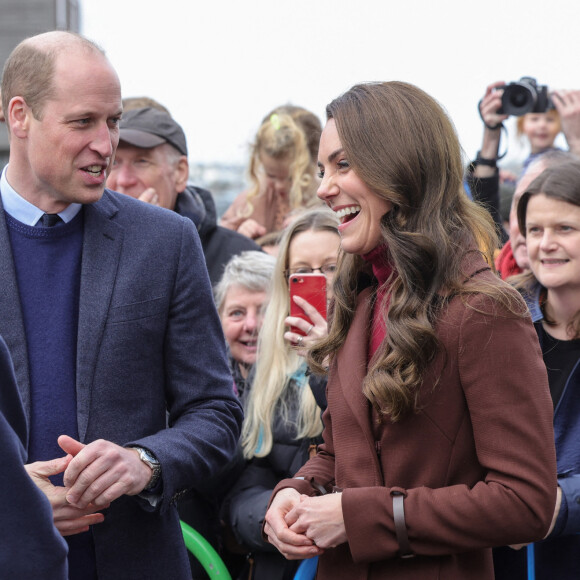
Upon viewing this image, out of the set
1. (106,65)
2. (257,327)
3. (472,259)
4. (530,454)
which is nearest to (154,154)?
(257,327)

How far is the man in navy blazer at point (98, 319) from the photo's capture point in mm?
2207

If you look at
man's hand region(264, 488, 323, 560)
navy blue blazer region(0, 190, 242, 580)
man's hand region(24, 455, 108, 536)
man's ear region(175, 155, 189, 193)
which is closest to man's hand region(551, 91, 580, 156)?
man's ear region(175, 155, 189, 193)

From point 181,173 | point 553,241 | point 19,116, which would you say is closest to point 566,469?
point 553,241

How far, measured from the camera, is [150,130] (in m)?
4.16

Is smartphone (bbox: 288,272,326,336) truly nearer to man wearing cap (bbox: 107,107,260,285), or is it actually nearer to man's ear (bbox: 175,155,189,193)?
man wearing cap (bbox: 107,107,260,285)

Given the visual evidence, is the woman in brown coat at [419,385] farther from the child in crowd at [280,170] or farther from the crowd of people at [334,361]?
the child in crowd at [280,170]

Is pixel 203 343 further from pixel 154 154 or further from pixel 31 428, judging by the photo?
pixel 154 154

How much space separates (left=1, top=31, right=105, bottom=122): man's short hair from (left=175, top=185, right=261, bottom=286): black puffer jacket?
1989mm

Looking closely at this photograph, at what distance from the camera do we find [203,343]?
7.83ft

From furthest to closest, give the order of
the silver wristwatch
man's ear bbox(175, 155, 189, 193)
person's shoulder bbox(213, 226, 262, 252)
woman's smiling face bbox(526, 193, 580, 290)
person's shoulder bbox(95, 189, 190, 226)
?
person's shoulder bbox(213, 226, 262, 252)
man's ear bbox(175, 155, 189, 193)
woman's smiling face bbox(526, 193, 580, 290)
person's shoulder bbox(95, 189, 190, 226)
the silver wristwatch

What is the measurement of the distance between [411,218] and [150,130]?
7.78 feet

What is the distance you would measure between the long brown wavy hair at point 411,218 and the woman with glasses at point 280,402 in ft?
3.22

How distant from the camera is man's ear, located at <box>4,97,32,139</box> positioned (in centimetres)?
230

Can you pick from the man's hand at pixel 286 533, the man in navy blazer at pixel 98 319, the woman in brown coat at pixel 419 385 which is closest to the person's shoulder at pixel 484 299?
the woman in brown coat at pixel 419 385
